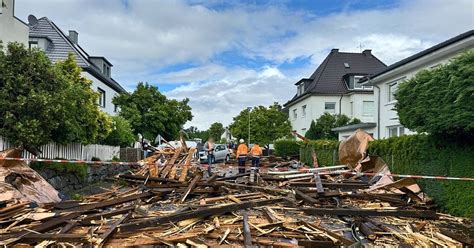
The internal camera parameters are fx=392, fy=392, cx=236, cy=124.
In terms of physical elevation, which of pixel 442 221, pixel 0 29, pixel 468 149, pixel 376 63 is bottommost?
pixel 442 221

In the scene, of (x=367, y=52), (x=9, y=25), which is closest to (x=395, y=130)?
(x=9, y=25)

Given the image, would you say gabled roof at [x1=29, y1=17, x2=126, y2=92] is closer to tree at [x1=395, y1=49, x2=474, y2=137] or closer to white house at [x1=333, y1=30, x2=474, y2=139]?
white house at [x1=333, y1=30, x2=474, y2=139]

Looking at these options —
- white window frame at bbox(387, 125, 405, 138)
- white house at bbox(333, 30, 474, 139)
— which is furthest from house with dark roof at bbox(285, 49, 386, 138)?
white window frame at bbox(387, 125, 405, 138)

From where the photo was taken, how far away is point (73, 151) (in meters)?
15.2

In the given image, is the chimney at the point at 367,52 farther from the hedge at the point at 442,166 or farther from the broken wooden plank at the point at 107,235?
the broken wooden plank at the point at 107,235

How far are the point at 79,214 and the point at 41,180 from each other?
2614 millimetres

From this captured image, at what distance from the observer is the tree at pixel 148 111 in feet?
116

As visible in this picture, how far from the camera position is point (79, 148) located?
15859mm

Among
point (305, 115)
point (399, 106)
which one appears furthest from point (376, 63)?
point (399, 106)

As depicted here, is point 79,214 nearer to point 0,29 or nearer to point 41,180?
point 41,180

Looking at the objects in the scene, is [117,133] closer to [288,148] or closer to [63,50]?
[63,50]

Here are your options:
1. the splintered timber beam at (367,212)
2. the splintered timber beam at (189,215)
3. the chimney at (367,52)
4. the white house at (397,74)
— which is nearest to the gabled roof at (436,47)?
the white house at (397,74)

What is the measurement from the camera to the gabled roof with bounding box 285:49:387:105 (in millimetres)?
41719

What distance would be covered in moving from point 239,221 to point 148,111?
30.5 m
